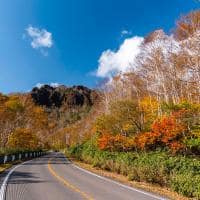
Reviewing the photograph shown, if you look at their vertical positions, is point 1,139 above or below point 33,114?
below

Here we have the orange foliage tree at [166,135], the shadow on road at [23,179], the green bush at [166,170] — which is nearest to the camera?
the green bush at [166,170]

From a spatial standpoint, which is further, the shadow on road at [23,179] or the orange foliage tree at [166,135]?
the orange foliage tree at [166,135]

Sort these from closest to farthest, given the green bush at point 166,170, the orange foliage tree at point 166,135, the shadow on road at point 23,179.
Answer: the green bush at point 166,170 → the shadow on road at point 23,179 → the orange foliage tree at point 166,135

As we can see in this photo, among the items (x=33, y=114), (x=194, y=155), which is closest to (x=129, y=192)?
(x=194, y=155)

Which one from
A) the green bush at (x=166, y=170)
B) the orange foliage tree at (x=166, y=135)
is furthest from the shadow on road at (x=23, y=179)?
the orange foliage tree at (x=166, y=135)

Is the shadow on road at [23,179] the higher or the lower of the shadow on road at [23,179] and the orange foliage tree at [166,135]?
the lower

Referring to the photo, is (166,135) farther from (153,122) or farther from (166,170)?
(166,170)

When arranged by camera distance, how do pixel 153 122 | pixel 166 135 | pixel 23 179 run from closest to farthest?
pixel 23 179
pixel 166 135
pixel 153 122

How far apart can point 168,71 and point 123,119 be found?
24.8 ft

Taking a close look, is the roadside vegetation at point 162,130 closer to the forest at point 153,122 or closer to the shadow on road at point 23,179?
the forest at point 153,122

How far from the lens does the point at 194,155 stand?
2539cm

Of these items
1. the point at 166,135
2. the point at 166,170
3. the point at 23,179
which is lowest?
the point at 23,179

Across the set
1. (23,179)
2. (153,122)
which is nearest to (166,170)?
(23,179)

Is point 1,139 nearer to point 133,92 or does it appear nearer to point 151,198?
point 133,92
